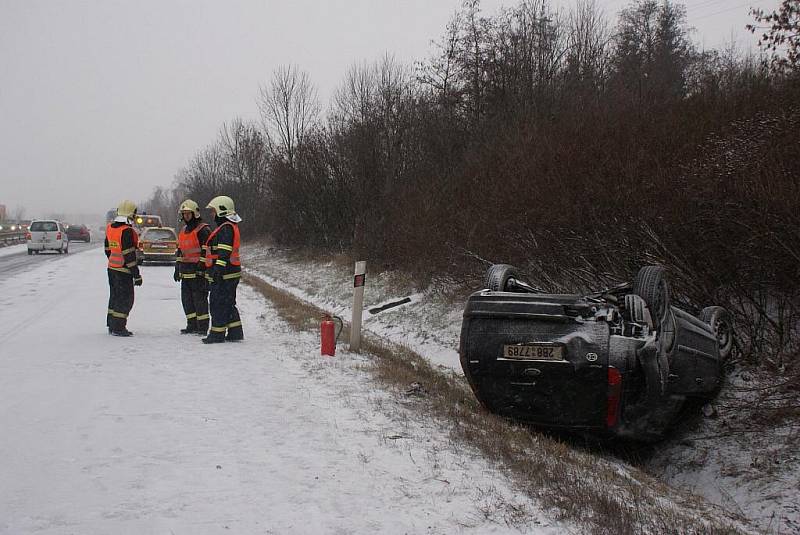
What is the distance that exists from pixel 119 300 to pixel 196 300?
109 cm

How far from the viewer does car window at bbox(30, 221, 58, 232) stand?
31250mm

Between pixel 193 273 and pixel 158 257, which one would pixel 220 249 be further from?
pixel 158 257

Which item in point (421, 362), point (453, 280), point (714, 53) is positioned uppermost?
point (714, 53)

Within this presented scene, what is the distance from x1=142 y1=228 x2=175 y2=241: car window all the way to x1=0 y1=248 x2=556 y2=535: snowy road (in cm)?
1811

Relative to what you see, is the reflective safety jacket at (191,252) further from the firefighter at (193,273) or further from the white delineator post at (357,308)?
the white delineator post at (357,308)

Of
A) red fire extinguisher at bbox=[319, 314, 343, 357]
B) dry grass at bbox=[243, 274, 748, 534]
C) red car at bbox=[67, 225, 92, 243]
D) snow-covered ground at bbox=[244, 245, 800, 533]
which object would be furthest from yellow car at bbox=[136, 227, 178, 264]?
red car at bbox=[67, 225, 92, 243]

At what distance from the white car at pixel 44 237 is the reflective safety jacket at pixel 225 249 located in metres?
27.2

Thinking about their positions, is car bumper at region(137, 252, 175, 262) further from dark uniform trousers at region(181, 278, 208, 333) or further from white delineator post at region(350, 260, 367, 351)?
white delineator post at region(350, 260, 367, 351)

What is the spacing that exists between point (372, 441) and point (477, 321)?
1359 mm

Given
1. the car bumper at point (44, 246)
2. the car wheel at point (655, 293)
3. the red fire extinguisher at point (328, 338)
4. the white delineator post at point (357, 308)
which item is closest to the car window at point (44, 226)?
the car bumper at point (44, 246)

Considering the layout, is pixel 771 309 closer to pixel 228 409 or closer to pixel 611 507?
pixel 611 507

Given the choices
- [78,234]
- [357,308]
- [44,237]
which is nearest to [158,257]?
[44,237]

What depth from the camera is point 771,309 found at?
23.1ft

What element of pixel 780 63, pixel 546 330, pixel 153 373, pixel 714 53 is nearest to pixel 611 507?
pixel 546 330
